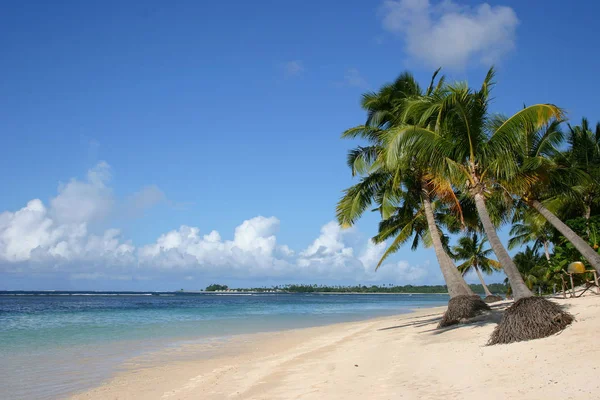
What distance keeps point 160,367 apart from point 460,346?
705cm

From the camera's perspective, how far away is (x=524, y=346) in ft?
24.9

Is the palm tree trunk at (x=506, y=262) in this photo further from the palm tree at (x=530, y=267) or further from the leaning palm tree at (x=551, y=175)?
the palm tree at (x=530, y=267)

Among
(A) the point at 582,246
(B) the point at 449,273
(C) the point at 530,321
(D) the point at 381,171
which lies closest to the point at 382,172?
(D) the point at 381,171

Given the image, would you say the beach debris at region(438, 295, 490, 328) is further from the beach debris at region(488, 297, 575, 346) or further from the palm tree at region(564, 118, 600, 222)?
the palm tree at region(564, 118, 600, 222)

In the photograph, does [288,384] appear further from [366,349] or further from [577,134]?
[577,134]

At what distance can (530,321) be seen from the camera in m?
8.15

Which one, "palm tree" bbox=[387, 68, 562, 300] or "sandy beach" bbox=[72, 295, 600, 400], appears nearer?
"sandy beach" bbox=[72, 295, 600, 400]

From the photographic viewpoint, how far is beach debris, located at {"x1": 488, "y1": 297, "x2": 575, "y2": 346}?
8.01 metres

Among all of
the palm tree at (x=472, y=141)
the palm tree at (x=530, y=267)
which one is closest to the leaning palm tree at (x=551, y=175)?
the palm tree at (x=472, y=141)

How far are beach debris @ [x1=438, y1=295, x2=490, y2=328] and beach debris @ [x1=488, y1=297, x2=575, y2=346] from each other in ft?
15.7

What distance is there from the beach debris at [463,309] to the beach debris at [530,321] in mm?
4793

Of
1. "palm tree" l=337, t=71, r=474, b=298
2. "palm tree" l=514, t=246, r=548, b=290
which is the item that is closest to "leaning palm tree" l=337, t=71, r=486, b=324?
"palm tree" l=337, t=71, r=474, b=298

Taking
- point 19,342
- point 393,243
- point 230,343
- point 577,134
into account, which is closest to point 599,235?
point 577,134

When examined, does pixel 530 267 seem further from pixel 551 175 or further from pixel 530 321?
pixel 530 321
